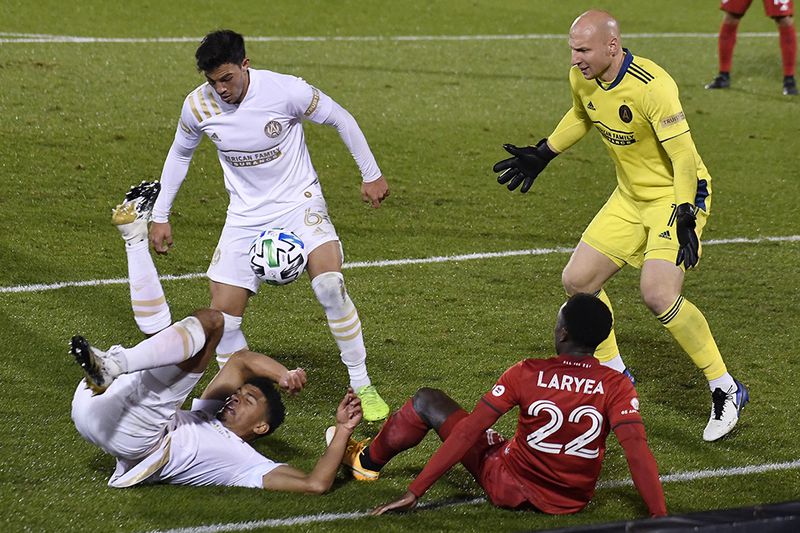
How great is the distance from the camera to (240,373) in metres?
6.75

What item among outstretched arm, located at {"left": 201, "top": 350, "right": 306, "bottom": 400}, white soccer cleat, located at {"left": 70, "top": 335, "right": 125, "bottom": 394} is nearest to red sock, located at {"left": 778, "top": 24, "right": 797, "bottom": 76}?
outstretched arm, located at {"left": 201, "top": 350, "right": 306, "bottom": 400}

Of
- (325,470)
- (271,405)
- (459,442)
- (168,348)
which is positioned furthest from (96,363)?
(459,442)

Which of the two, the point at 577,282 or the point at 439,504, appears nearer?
the point at 439,504

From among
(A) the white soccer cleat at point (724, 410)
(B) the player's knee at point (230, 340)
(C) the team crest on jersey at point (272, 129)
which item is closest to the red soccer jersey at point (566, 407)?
(A) the white soccer cleat at point (724, 410)

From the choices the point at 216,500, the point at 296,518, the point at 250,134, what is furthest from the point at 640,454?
the point at 250,134

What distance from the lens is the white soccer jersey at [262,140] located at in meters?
7.08

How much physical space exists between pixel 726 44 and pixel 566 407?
11.3 metres

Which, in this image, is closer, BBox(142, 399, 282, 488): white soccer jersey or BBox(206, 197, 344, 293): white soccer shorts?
BBox(142, 399, 282, 488): white soccer jersey

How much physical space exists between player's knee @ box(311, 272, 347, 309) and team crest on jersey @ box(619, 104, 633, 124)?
190 cm

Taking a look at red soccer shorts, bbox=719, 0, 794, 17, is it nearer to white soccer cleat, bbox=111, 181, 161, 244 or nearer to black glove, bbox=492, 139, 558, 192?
black glove, bbox=492, 139, 558, 192

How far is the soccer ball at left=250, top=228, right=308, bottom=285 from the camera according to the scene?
22.5ft

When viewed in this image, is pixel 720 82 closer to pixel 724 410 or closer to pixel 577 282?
pixel 577 282

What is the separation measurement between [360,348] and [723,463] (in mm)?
2152

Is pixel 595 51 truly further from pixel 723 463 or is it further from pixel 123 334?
pixel 123 334
